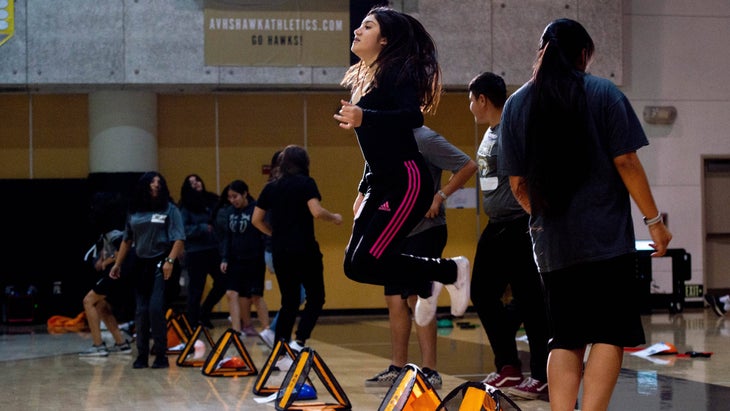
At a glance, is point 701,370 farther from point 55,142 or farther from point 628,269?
point 55,142

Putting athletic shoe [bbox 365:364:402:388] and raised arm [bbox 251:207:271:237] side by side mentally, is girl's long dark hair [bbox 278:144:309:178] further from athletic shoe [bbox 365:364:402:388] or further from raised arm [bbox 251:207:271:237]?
athletic shoe [bbox 365:364:402:388]

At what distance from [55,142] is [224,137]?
2.36 m

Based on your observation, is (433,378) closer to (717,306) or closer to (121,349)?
(121,349)

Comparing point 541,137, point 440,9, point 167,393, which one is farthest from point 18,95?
point 541,137

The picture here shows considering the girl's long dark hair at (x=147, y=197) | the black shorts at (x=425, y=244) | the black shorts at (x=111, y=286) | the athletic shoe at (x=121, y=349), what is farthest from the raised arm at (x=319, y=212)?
the athletic shoe at (x=121, y=349)

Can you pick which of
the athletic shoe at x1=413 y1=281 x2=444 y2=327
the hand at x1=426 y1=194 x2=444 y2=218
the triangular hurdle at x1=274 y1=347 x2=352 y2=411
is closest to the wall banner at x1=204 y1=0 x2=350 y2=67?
the hand at x1=426 y1=194 x2=444 y2=218

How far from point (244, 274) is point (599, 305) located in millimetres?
7175

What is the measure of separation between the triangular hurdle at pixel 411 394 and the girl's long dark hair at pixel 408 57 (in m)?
1.25

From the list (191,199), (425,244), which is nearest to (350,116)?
(425,244)

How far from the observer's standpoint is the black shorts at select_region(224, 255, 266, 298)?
10.5 m

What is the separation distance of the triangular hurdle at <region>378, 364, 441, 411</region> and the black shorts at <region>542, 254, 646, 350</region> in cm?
63

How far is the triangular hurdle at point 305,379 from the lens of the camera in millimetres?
5430

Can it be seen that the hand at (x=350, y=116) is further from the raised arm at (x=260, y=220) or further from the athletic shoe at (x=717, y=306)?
the athletic shoe at (x=717, y=306)

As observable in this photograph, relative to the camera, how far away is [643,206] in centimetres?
368
